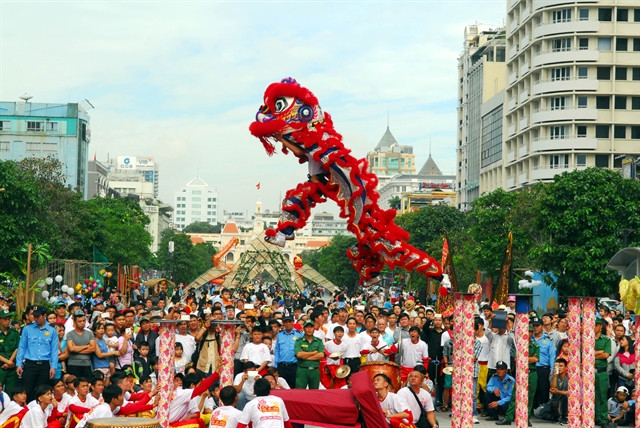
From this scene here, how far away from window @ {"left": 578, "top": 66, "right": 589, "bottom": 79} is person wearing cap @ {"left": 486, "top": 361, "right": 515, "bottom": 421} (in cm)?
4809

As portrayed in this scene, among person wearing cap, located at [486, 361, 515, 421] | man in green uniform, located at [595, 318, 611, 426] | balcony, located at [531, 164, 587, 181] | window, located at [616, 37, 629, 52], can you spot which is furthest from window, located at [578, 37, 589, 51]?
person wearing cap, located at [486, 361, 515, 421]

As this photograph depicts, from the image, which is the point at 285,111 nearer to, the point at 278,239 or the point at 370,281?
the point at 278,239

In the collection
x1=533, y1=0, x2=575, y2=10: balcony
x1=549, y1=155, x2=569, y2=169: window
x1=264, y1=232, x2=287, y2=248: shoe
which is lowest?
x1=264, y1=232, x2=287, y2=248: shoe

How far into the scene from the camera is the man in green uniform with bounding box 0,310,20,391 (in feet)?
51.0

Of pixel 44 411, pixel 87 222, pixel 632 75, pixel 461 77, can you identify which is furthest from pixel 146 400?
pixel 461 77

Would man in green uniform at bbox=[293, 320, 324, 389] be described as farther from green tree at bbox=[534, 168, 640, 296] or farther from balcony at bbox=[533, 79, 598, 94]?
balcony at bbox=[533, 79, 598, 94]

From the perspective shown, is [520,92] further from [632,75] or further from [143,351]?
[143,351]

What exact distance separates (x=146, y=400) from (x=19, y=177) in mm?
28730

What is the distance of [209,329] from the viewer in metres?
16.8

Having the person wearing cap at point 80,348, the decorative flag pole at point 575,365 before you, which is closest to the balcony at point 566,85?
the person wearing cap at point 80,348

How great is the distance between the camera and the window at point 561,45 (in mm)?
62141

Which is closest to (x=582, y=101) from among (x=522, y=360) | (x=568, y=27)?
(x=568, y=27)

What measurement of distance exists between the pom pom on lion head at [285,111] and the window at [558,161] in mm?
49145

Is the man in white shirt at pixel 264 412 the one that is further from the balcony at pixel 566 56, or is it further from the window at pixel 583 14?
the window at pixel 583 14
